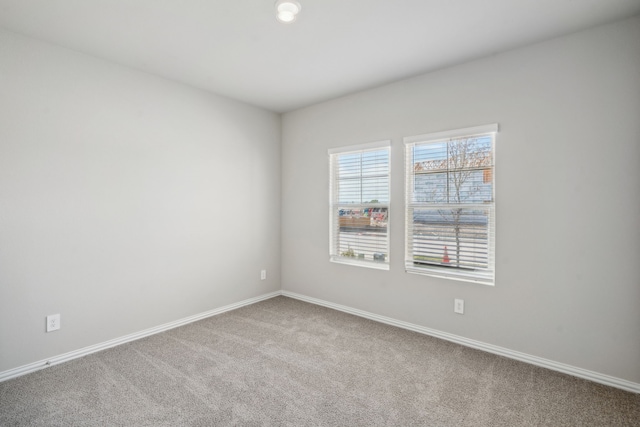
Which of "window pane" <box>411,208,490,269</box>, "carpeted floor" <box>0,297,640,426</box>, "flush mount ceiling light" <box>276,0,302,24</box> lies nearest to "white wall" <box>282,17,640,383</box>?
"window pane" <box>411,208,490,269</box>

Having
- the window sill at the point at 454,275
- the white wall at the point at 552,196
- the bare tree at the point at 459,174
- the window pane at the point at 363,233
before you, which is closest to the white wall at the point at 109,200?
the window pane at the point at 363,233

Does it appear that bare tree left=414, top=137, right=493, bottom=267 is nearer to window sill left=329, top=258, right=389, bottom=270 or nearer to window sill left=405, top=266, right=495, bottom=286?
window sill left=405, top=266, right=495, bottom=286

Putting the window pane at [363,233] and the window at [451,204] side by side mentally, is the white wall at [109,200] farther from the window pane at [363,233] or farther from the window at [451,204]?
the window at [451,204]

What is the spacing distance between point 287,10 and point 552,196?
2419mm

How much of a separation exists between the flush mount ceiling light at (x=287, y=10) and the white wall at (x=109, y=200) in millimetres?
1695

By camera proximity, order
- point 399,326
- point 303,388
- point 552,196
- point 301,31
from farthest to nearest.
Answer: point 399,326, point 552,196, point 301,31, point 303,388

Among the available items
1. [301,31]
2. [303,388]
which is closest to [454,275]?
[303,388]

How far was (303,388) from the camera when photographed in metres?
2.24

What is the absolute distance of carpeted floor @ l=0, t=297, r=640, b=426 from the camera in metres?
1.93

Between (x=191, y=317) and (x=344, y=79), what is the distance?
304 centimetres

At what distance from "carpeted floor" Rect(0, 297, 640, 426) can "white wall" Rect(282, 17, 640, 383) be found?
304 mm

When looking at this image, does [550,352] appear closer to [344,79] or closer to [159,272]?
[344,79]

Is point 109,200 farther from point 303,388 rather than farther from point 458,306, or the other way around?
point 458,306

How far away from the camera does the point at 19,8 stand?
2117 mm
